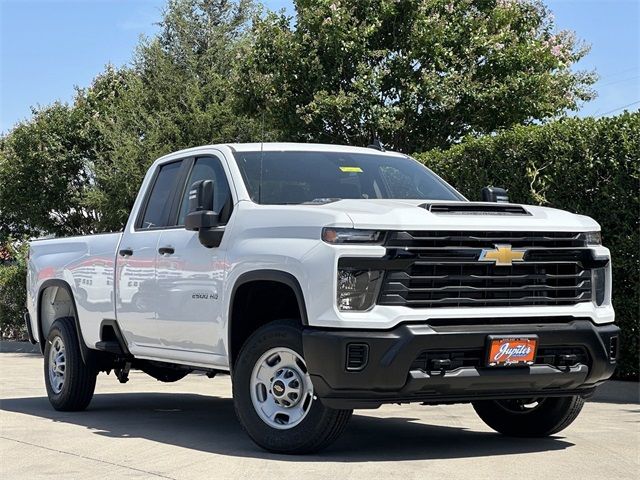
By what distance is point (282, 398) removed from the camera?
796 centimetres

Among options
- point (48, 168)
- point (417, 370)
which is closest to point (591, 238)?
point (417, 370)

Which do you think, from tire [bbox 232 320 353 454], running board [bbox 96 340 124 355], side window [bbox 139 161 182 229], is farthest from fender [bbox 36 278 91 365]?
tire [bbox 232 320 353 454]

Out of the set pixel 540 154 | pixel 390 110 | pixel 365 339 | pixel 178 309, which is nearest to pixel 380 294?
pixel 365 339

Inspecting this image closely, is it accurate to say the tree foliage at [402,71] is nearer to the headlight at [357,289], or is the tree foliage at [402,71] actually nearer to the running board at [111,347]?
the running board at [111,347]

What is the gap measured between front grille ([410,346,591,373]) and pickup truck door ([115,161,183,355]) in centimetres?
283

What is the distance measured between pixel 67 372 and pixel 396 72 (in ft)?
42.8

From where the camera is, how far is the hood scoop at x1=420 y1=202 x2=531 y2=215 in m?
7.86

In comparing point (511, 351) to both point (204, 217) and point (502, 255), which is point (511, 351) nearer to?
point (502, 255)

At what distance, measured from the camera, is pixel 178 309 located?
9125 millimetres

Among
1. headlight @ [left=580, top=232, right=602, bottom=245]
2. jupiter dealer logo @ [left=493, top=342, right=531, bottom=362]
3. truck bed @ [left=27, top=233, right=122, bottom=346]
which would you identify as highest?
headlight @ [left=580, top=232, right=602, bottom=245]

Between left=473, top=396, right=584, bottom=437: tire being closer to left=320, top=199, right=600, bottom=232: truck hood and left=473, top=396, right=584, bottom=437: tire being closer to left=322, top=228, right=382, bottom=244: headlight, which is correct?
left=320, top=199, right=600, bottom=232: truck hood

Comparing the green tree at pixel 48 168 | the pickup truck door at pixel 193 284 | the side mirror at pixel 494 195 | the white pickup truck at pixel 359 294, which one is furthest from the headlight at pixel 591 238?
the green tree at pixel 48 168

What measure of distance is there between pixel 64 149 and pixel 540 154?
91.8 feet

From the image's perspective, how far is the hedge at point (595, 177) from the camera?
42.3ft
